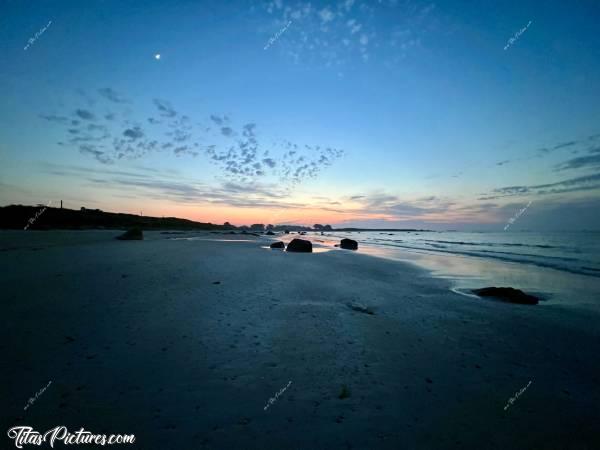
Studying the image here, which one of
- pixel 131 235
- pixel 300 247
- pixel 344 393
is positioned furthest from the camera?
pixel 131 235

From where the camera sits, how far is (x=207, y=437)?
2.88 meters

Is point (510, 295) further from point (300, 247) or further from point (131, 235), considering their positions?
point (131, 235)

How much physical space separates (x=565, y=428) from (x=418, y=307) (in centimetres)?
528

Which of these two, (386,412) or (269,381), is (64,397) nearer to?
(269,381)

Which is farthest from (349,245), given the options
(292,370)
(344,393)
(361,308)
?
(344,393)

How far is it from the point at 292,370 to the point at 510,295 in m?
9.54

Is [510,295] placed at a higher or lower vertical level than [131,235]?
lower

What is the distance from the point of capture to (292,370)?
14.4ft

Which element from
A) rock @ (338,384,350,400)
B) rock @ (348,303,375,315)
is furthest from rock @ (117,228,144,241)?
rock @ (338,384,350,400)

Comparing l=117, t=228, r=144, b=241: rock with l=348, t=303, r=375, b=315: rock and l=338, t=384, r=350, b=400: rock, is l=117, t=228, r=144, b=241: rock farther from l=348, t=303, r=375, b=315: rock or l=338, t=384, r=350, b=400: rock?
l=338, t=384, r=350, b=400: rock

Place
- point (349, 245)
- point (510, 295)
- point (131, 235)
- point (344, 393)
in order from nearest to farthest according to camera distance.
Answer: point (344, 393), point (510, 295), point (131, 235), point (349, 245)

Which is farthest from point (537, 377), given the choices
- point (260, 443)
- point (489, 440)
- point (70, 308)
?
point (70, 308)

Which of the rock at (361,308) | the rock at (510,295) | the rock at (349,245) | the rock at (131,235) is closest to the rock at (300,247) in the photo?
the rock at (349,245)

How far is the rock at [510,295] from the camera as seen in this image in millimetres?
9805
